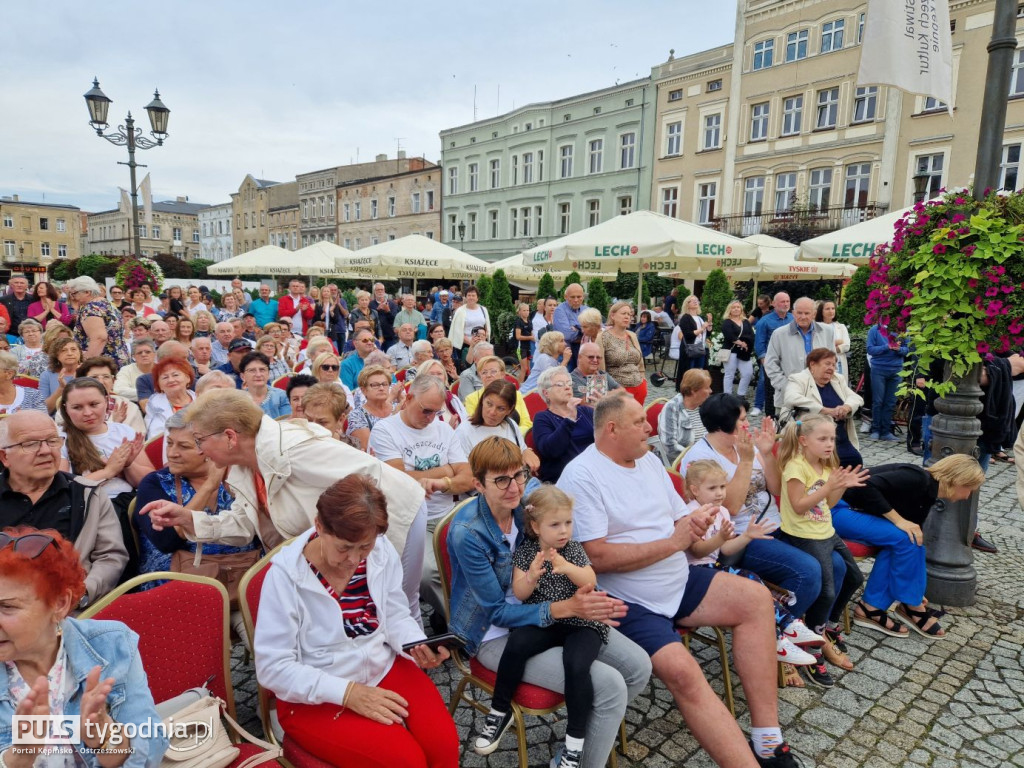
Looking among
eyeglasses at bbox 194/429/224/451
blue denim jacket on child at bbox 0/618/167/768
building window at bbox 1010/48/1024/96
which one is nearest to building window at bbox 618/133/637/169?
building window at bbox 1010/48/1024/96

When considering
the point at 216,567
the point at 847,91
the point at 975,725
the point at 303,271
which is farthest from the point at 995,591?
the point at 847,91

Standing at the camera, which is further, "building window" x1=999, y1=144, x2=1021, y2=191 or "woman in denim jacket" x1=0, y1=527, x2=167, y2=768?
"building window" x1=999, y1=144, x2=1021, y2=191

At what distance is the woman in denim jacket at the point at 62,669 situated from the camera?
5.57 ft

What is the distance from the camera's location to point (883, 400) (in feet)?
28.9

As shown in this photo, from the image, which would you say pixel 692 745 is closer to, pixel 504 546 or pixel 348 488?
pixel 504 546

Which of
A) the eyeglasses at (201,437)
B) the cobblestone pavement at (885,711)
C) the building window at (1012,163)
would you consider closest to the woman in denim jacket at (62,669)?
the eyeglasses at (201,437)

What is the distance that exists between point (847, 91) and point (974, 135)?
501cm

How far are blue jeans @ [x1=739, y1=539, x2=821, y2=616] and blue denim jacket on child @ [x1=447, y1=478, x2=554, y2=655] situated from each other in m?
1.66

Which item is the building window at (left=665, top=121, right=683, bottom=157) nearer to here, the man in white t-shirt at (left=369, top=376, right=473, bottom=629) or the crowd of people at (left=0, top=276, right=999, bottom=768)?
the crowd of people at (left=0, top=276, right=999, bottom=768)

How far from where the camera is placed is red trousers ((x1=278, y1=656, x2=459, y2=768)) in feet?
7.06

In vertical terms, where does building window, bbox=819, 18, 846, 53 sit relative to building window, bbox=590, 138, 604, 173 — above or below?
above

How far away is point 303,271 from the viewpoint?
1536 cm

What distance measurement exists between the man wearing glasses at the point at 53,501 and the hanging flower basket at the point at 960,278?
194 inches

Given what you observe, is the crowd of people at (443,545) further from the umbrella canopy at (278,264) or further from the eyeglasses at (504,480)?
the umbrella canopy at (278,264)
